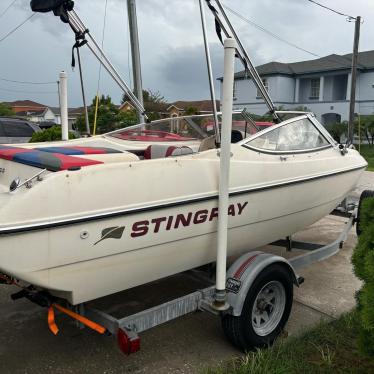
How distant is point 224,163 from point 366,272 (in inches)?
43.4

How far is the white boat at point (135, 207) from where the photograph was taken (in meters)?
2.42

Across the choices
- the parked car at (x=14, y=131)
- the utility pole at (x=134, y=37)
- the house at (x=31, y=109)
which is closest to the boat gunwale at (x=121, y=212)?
the utility pole at (x=134, y=37)

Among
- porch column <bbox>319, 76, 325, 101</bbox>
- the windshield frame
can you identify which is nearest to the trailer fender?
the windshield frame

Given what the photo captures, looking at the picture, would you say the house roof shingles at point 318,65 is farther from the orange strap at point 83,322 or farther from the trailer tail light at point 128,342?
the trailer tail light at point 128,342

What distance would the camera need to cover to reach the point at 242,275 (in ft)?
10.4

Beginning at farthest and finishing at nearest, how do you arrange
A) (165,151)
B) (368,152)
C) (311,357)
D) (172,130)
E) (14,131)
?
(368,152) < (14,131) < (172,130) < (165,151) < (311,357)

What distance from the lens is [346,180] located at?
4.91 metres

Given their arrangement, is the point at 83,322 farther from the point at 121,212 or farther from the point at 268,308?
the point at 268,308

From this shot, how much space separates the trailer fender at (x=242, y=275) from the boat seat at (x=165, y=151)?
0.95 m

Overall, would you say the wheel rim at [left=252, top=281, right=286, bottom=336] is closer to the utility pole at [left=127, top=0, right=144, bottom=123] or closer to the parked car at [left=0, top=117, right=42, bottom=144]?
the utility pole at [left=127, top=0, right=144, bottom=123]

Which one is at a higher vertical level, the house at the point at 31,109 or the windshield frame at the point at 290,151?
the house at the point at 31,109

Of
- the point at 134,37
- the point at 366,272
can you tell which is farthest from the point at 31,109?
the point at 366,272

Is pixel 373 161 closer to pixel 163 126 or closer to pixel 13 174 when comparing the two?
pixel 163 126

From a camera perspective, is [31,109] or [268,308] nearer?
[268,308]
